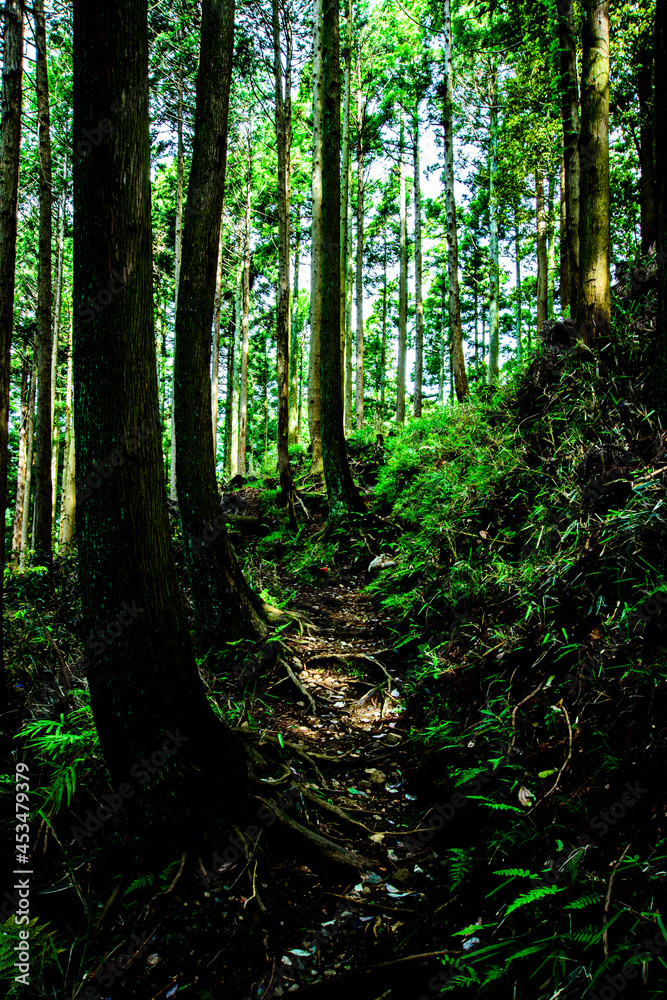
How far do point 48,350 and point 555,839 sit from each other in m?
12.1

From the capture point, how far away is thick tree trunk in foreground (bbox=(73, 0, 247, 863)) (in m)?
2.24

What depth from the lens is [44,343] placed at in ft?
34.8

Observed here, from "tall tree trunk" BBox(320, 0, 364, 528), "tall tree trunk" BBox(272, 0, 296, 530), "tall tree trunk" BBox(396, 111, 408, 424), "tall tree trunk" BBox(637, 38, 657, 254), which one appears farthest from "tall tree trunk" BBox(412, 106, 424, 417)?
"tall tree trunk" BBox(320, 0, 364, 528)

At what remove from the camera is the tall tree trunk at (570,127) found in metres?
7.21

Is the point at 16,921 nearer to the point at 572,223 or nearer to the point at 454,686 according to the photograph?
the point at 454,686

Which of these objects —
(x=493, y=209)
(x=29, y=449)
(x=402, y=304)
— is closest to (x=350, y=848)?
(x=402, y=304)

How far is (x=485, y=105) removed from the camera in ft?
55.5

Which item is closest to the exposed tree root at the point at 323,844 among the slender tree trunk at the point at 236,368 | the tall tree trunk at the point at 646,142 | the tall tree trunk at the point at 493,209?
the tall tree trunk at the point at 646,142

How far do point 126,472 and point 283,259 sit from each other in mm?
9069

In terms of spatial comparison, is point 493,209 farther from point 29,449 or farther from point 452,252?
point 29,449

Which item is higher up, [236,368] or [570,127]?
[236,368]

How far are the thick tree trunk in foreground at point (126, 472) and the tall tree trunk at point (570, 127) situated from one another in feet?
20.8

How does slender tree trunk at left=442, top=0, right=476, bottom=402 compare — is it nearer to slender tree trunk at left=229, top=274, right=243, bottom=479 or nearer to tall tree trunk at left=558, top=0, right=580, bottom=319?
tall tree trunk at left=558, top=0, right=580, bottom=319

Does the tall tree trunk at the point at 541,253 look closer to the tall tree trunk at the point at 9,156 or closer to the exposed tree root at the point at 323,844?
the tall tree trunk at the point at 9,156
